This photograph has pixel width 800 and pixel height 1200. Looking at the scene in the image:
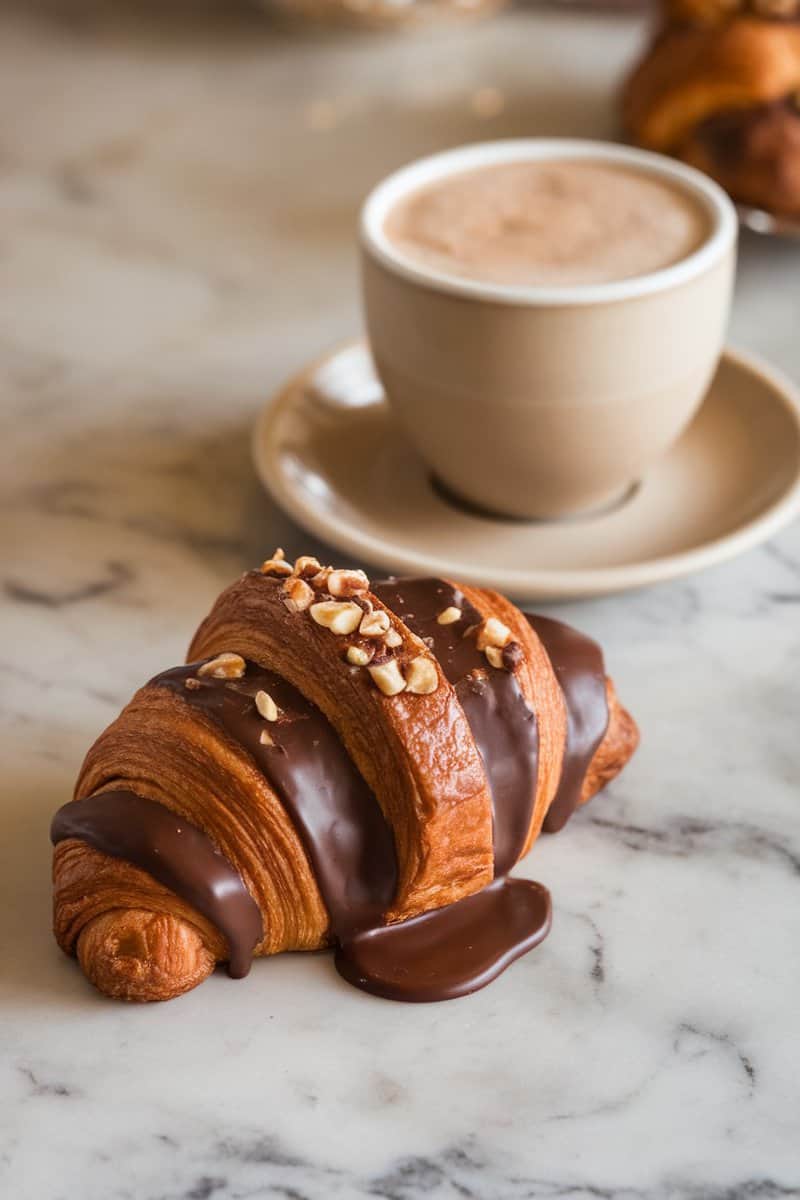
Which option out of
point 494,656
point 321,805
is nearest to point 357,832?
point 321,805

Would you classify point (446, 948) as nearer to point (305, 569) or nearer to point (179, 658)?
point (305, 569)

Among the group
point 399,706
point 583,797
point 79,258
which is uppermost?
point 399,706

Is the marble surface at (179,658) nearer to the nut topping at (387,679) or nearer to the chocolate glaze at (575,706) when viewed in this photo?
the chocolate glaze at (575,706)

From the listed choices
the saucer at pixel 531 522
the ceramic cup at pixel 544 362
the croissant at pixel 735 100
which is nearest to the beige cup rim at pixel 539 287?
the ceramic cup at pixel 544 362

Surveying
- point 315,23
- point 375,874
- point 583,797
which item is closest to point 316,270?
point 315,23

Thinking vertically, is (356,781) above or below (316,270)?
above

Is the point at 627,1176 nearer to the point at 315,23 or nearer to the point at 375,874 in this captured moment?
the point at 375,874
